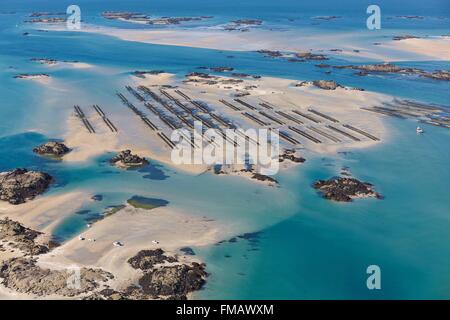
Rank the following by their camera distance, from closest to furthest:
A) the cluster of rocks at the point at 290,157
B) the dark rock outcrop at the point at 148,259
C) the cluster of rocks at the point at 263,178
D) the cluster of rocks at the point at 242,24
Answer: the dark rock outcrop at the point at 148,259 → the cluster of rocks at the point at 263,178 → the cluster of rocks at the point at 290,157 → the cluster of rocks at the point at 242,24

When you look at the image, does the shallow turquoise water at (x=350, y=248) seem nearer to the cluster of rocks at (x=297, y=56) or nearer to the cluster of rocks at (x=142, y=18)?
the cluster of rocks at (x=297, y=56)

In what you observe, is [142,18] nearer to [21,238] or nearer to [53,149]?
[53,149]

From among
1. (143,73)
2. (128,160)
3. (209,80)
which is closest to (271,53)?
(209,80)

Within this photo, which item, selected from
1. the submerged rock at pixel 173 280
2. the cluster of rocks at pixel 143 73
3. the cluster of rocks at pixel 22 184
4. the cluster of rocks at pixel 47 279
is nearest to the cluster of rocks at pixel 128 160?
the cluster of rocks at pixel 22 184

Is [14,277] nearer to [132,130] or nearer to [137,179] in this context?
[137,179]

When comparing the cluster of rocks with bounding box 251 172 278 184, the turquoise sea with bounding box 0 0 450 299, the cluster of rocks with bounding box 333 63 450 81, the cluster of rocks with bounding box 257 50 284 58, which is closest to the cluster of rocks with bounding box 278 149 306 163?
the turquoise sea with bounding box 0 0 450 299

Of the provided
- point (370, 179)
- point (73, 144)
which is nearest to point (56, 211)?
point (73, 144)
